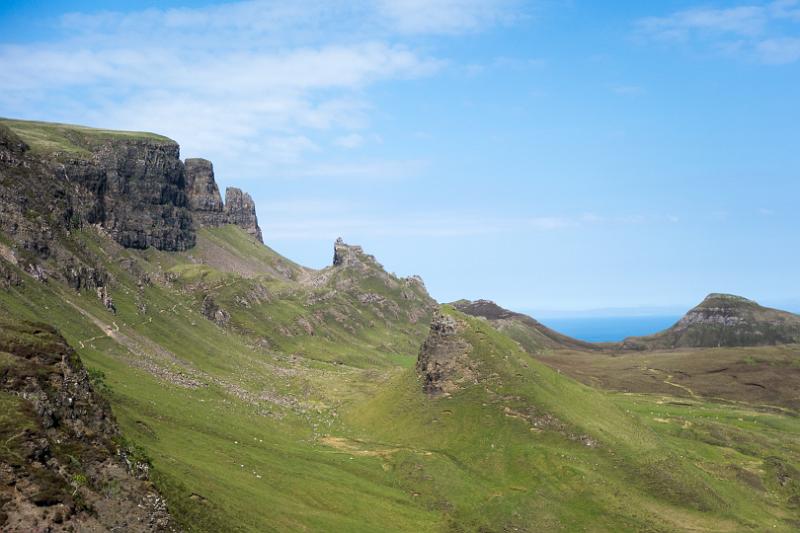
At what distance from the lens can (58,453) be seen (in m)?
44.5

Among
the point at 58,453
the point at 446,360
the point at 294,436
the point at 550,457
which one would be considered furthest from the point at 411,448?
the point at 58,453

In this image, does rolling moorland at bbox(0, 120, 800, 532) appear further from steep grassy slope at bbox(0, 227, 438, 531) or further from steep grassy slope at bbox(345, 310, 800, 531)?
steep grassy slope at bbox(0, 227, 438, 531)

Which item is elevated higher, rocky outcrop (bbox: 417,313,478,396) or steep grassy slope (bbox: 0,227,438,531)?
rocky outcrop (bbox: 417,313,478,396)

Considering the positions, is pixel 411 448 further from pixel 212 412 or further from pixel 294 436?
pixel 212 412

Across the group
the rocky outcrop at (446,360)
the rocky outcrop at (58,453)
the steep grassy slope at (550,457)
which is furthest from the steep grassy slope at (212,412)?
the rocky outcrop at (446,360)

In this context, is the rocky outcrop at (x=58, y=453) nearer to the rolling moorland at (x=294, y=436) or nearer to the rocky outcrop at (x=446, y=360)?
the rolling moorland at (x=294, y=436)

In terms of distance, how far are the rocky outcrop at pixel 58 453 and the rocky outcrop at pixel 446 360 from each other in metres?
87.4

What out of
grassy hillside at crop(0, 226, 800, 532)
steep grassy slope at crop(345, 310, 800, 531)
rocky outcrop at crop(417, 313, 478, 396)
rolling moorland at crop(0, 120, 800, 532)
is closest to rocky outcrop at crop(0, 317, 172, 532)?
rolling moorland at crop(0, 120, 800, 532)

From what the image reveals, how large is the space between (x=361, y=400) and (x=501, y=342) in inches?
1592

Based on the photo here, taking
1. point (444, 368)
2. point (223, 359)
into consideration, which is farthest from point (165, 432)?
point (223, 359)

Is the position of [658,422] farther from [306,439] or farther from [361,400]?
[306,439]

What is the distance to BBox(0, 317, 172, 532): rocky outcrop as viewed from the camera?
39.7 meters

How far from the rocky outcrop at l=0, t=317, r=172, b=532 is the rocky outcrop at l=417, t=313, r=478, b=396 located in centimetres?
8741

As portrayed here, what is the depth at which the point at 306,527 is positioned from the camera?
227 ft
